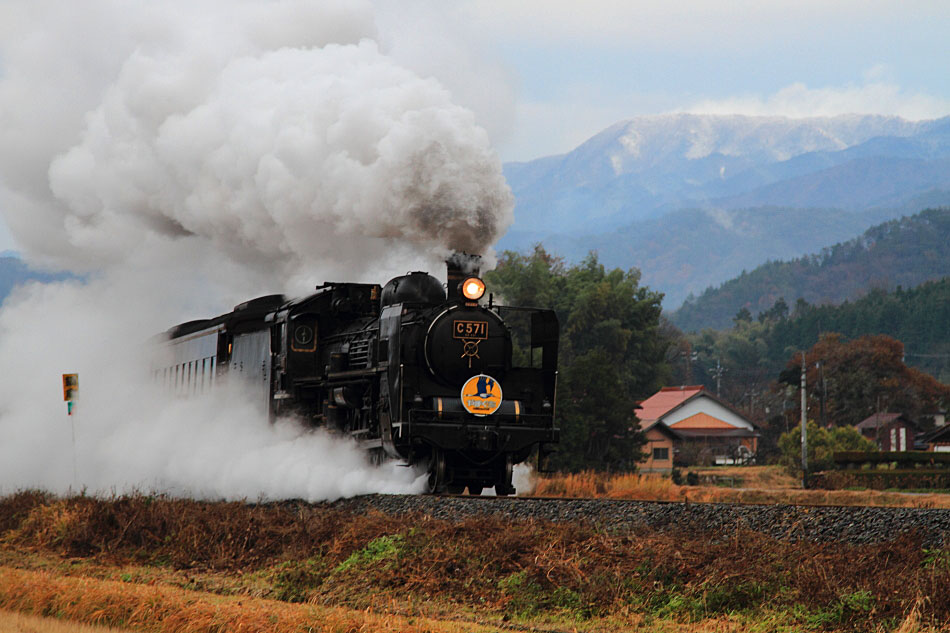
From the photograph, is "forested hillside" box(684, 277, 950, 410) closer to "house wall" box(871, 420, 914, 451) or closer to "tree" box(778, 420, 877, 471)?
"house wall" box(871, 420, 914, 451)

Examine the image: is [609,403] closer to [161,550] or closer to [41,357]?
[41,357]

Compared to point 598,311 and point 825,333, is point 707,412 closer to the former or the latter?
point 598,311

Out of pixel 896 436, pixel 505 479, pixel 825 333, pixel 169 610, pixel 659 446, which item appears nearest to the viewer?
pixel 169 610

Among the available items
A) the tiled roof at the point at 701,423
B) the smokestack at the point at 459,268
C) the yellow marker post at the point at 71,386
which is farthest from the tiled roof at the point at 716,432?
the smokestack at the point at 459,268

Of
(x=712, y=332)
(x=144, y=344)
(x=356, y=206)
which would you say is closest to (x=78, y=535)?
(x=356, y=206)

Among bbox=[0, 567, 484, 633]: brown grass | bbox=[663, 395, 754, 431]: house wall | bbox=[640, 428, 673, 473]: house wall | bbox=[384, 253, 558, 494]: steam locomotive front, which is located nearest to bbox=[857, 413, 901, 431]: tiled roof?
bbox=[663, 395, 754, 431]: house wall

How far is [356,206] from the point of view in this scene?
22.5 meters

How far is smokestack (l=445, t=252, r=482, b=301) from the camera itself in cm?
2008

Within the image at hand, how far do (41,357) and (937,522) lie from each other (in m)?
28.4

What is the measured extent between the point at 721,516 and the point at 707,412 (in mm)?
81170

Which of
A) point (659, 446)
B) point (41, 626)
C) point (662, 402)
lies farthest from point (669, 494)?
point (662, 402)

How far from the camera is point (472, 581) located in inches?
478

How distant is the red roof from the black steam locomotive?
2488 inches

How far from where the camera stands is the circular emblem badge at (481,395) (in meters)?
18.8
